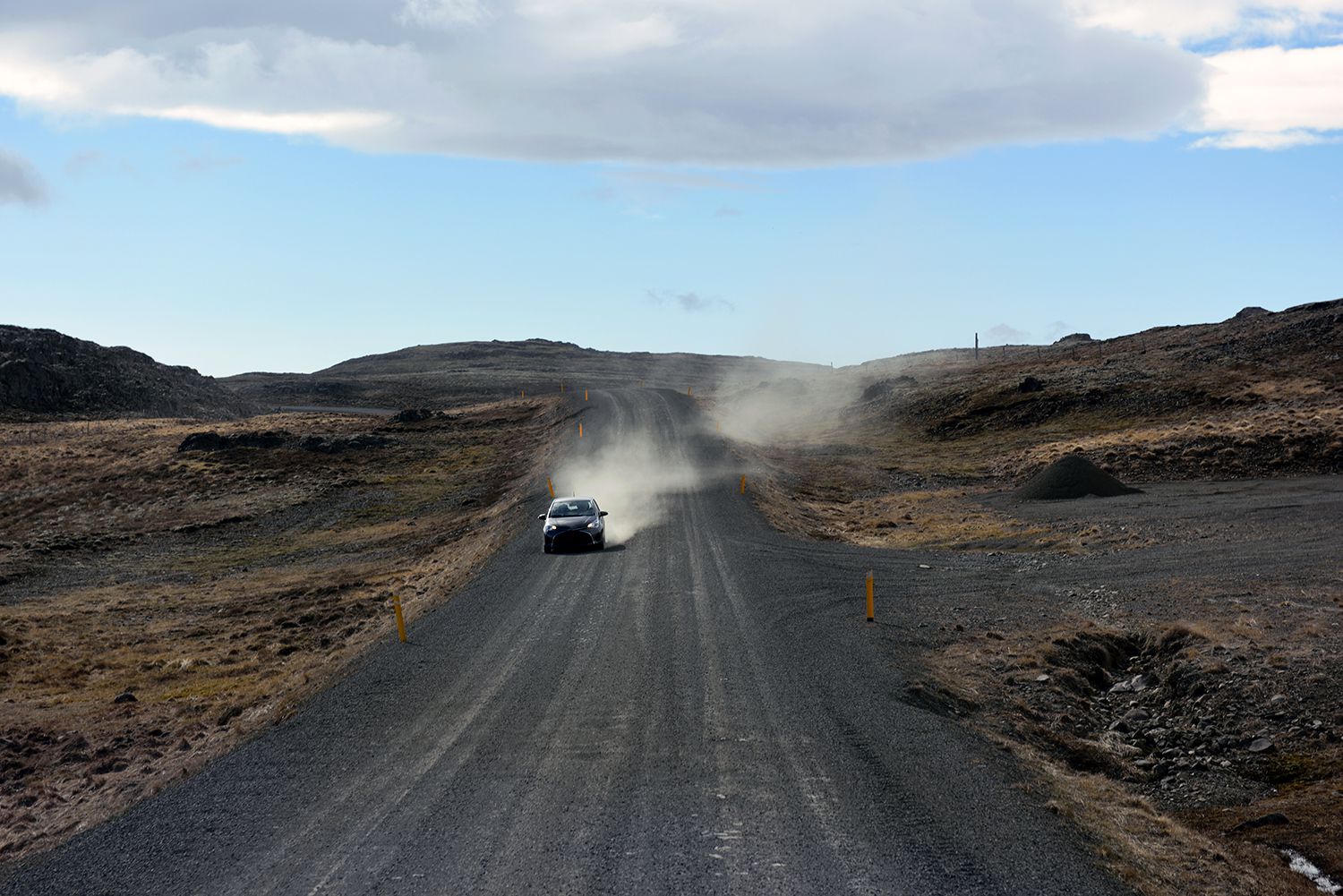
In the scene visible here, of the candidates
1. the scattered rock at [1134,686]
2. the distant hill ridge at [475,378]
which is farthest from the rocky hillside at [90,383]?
the scattered rock at [1134,686]

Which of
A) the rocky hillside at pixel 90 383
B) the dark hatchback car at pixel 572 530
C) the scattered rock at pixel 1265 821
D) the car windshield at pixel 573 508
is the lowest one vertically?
the scattered rock at pixel 1265 821

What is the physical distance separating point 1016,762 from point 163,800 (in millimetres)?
11546

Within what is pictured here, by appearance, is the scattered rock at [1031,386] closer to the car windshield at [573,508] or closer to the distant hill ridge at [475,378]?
the distant hill ridge at [475,378]

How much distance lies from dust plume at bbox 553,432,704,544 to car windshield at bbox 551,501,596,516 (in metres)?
1.37

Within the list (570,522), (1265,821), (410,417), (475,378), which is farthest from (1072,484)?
(475,378)

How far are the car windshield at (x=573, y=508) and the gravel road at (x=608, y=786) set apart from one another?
1000cm

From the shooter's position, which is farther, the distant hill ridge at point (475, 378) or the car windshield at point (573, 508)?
the distant hill ridge at point (475, 378)

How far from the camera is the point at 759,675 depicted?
17031mm

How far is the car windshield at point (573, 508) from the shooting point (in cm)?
3156

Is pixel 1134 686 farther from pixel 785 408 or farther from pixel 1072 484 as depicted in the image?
pixel 785 408

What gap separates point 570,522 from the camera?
30.7 m

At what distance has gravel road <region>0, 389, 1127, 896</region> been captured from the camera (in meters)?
10.2

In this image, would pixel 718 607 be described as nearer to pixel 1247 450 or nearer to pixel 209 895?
pixel 209 895

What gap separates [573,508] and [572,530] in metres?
1.58
